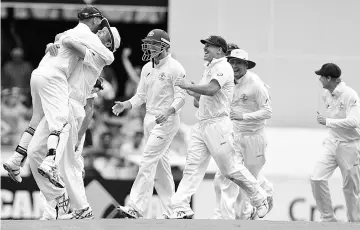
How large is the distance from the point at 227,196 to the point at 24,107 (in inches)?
269

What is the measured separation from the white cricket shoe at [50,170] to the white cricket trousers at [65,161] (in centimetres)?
24

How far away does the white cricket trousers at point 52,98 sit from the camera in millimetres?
11688

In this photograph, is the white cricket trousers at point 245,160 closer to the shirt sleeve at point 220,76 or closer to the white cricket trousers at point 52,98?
the shirt sleeve at point 220,76

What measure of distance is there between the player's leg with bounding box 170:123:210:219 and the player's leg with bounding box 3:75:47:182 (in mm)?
2202

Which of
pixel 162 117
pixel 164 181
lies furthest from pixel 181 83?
pixel 164 181

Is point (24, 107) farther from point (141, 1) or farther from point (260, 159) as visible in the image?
point (260, 159)

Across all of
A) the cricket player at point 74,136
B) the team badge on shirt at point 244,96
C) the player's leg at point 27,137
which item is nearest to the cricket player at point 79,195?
the cricket player at point 74,136

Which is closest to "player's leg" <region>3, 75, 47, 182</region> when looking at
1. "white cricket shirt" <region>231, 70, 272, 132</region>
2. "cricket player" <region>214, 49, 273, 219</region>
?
"cricket player" <region>214, 49, 273, 219</region>

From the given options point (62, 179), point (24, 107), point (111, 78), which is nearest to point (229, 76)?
point (62, 179)

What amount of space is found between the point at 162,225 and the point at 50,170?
1407mm

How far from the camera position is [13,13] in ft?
80.1

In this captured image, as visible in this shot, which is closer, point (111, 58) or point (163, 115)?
point (111, 58)

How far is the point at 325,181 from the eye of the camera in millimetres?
14688

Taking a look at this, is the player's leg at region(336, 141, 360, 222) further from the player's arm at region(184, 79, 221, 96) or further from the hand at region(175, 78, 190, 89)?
the hand at region(175, 78, 190, 89)
